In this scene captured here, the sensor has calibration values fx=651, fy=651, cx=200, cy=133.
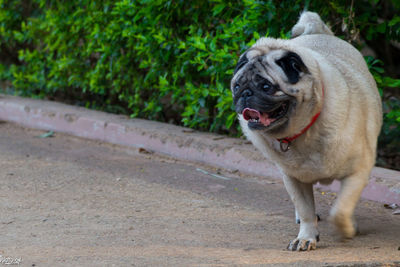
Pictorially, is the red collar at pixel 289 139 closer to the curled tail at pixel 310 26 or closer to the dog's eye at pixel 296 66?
the dog's eye at pixel 296 66

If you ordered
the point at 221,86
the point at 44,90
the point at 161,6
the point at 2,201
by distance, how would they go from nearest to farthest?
the point at 2,201, the point at 221,86, the point at 161,6, the point at 44,90

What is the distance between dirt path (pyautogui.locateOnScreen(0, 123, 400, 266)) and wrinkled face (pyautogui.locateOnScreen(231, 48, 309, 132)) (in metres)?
0.81

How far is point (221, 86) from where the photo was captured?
612cm

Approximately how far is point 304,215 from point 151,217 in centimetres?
110

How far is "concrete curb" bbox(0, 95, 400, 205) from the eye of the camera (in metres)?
5.25

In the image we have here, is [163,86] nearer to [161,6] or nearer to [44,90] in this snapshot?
[161,6]

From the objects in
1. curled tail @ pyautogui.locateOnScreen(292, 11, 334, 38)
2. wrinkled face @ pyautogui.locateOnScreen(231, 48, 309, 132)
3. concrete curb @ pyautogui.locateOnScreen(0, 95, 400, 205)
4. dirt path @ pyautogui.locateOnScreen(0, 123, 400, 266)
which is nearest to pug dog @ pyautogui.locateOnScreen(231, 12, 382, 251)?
wrinkled face @ pyautogui.locateOnScreen(231, 48, 309, 132)

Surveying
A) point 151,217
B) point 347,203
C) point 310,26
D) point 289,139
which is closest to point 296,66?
point 289,139

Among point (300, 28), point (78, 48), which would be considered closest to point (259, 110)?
point (300, 28)

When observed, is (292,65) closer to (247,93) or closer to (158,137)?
(247,93)

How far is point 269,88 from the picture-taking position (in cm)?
364

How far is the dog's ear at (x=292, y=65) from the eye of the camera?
3.64 m

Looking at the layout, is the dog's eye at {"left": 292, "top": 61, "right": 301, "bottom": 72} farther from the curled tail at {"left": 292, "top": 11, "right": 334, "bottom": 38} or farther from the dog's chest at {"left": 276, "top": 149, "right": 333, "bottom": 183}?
the curled tail at {"left": 292, "top": 11, "right": 334, "bottom": 38}

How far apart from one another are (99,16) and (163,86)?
1390 mm
